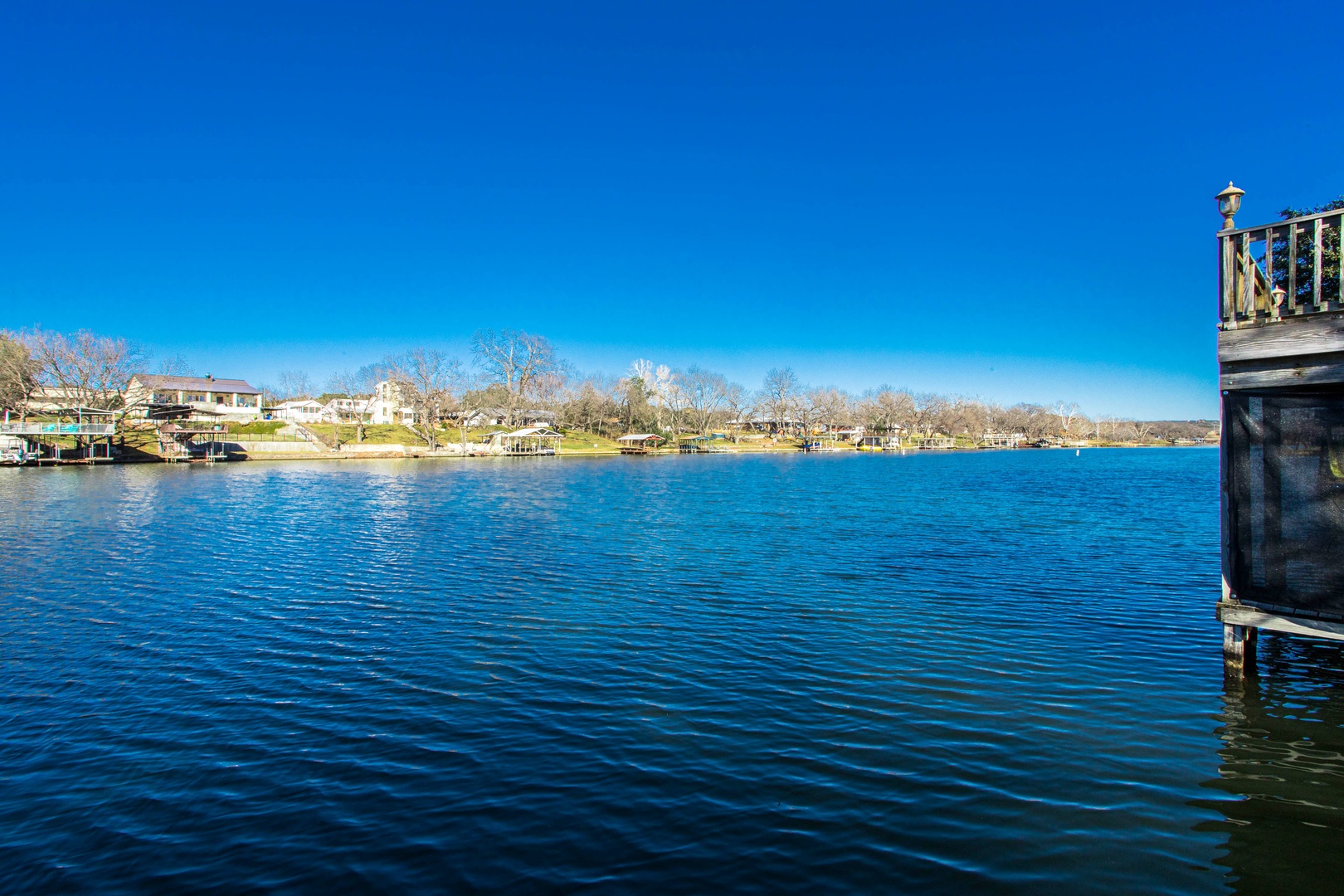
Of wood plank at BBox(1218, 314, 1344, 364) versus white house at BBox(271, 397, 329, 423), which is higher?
white house at BBox(271, 397, 329, 423)

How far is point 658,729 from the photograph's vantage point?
9.17m

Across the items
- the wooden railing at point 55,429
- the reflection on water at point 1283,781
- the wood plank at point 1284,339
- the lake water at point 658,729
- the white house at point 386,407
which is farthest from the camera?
the white house at point 386,407

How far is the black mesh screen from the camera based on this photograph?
A: 870cm

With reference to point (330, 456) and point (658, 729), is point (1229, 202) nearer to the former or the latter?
point (658, 729)

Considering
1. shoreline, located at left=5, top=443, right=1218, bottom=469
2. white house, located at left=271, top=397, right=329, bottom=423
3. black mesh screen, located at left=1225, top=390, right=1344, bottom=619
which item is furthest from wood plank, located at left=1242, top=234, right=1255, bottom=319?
white house, located at left=271, top=397, right=329, bottom=423

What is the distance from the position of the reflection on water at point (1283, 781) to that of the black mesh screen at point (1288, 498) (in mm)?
1567

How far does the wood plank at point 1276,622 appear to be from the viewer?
854cm

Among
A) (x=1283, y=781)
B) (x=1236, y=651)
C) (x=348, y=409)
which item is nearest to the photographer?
(x=1283, y=781)

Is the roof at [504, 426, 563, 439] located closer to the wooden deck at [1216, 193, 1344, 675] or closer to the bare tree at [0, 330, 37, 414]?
the bare tree at [0, 330, 37, 414]

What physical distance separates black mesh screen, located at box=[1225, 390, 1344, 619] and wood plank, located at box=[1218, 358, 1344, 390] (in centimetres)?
25

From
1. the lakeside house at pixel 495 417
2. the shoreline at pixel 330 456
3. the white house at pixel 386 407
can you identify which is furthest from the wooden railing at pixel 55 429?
the lakeside house at pixel 495 417

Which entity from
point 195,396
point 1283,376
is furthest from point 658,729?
point 195,396

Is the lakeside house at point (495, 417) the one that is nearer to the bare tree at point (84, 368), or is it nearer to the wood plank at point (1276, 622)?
the bare tree at point (84, 368)

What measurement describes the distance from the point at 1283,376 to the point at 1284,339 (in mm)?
469
